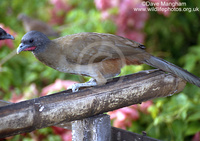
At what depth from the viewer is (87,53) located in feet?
7.61

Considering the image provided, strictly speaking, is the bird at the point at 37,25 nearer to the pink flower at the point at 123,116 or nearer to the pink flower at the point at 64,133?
the pink flower at the point at 64,133

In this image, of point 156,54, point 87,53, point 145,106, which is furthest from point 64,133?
point 156,54

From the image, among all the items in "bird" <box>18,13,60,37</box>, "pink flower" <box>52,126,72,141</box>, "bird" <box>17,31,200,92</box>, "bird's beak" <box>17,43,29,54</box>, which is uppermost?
"bird" <box>18,13,60,37</box>

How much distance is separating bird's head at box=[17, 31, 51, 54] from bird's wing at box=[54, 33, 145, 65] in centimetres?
14

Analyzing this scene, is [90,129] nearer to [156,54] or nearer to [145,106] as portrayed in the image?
[145,106]

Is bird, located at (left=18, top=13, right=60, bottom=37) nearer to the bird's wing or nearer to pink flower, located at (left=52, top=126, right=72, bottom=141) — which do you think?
pink flower, located at (left=52, top=126, right=72, bottom=141)

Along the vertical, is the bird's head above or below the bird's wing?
above

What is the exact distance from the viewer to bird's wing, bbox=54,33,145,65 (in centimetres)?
231

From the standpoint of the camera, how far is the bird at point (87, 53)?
229 cm

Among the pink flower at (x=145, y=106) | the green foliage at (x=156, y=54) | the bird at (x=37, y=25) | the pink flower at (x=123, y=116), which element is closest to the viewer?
the pink flower at (x=123, y=116)

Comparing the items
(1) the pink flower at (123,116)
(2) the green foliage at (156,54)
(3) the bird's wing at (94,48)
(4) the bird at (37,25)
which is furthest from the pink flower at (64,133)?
(4) the bird at (37,25)

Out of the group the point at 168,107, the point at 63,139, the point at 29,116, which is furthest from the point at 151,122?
the point at 29,116

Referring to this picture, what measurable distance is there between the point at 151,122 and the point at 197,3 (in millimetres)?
1721

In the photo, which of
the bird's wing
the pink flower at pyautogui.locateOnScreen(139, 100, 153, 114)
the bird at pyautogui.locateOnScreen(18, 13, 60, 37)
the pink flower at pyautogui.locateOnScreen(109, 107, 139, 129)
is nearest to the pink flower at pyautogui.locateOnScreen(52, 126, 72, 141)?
the pink flower at pyautogui.locateOnScreen(109, 107, 139, 129)
